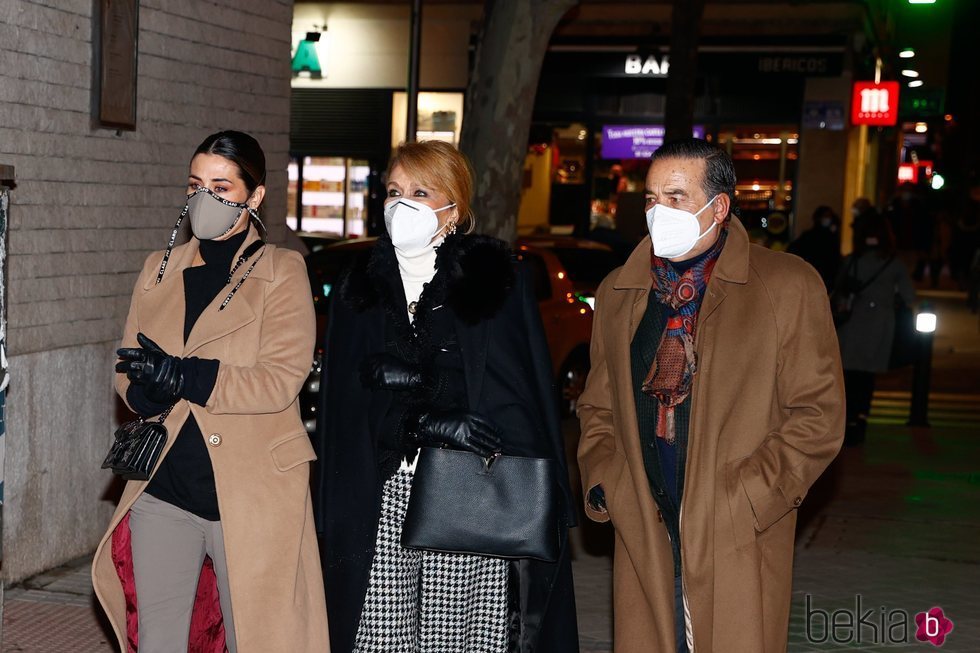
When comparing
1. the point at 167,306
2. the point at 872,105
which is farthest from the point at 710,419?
the point at 872,105

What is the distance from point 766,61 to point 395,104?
22.3ft

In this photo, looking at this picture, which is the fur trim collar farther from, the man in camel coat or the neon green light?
the neon green light

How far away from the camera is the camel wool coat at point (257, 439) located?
4.04 meters

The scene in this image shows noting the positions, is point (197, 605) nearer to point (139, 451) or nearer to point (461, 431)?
point (139, 451)

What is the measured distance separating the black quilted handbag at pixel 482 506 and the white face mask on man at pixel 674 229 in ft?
2.51

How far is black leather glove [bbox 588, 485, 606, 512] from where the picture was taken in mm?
4172

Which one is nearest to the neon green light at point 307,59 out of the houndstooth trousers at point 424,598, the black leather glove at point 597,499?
the houndstooth trousers at point 424,598

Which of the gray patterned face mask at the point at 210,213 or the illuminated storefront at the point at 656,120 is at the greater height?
the illuminated storefront at the point at 656,120

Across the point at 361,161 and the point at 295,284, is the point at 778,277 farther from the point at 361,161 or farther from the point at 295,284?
the point at 361,161

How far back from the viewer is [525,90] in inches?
423

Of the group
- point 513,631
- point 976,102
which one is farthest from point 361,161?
point 976,102

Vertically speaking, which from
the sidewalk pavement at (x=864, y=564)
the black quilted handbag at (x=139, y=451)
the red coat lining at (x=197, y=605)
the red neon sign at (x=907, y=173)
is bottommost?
the sidewalk pavement at (x=864, y=564)

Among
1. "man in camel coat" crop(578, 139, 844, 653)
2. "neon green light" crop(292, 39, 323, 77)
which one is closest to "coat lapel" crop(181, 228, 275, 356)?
"man in camel coat" crop(578, 139, 844, 653)

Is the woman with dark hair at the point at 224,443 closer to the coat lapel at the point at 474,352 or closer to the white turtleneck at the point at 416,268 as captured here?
the white turtleneck at the point at 416,268
